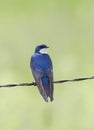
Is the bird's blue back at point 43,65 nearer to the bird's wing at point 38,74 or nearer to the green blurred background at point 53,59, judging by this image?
the bird's wing at point 38,74

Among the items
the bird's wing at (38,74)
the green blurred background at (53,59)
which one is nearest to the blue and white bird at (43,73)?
the bird's wing at (38,74)

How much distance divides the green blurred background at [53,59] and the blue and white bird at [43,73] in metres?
5.18

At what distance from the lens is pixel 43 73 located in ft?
32.1

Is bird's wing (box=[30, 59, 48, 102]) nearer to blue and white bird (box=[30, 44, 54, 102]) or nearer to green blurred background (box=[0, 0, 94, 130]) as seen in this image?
blue and white bird (box=[30, 44, 54, 102])

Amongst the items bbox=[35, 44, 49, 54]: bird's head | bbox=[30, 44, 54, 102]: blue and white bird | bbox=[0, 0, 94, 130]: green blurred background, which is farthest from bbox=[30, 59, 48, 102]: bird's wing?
bbox=[0, 0, 94, 130]: green blurred background

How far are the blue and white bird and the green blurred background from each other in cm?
518

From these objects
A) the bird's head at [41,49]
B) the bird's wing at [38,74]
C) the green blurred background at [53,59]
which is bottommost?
the green blurred background at [53,59]

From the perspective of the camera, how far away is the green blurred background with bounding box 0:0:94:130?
53.7 feet

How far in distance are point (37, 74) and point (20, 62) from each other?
8174 mm

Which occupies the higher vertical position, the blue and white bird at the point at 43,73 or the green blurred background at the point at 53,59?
the blue and white bird at the point at 43,73

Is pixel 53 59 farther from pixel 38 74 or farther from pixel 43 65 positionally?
pixel 38 74

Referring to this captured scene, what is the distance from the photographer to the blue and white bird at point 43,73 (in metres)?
9.32

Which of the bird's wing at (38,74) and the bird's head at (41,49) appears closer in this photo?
the bird's wing at (38,74)

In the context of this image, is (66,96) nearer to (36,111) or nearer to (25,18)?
(36,111)
